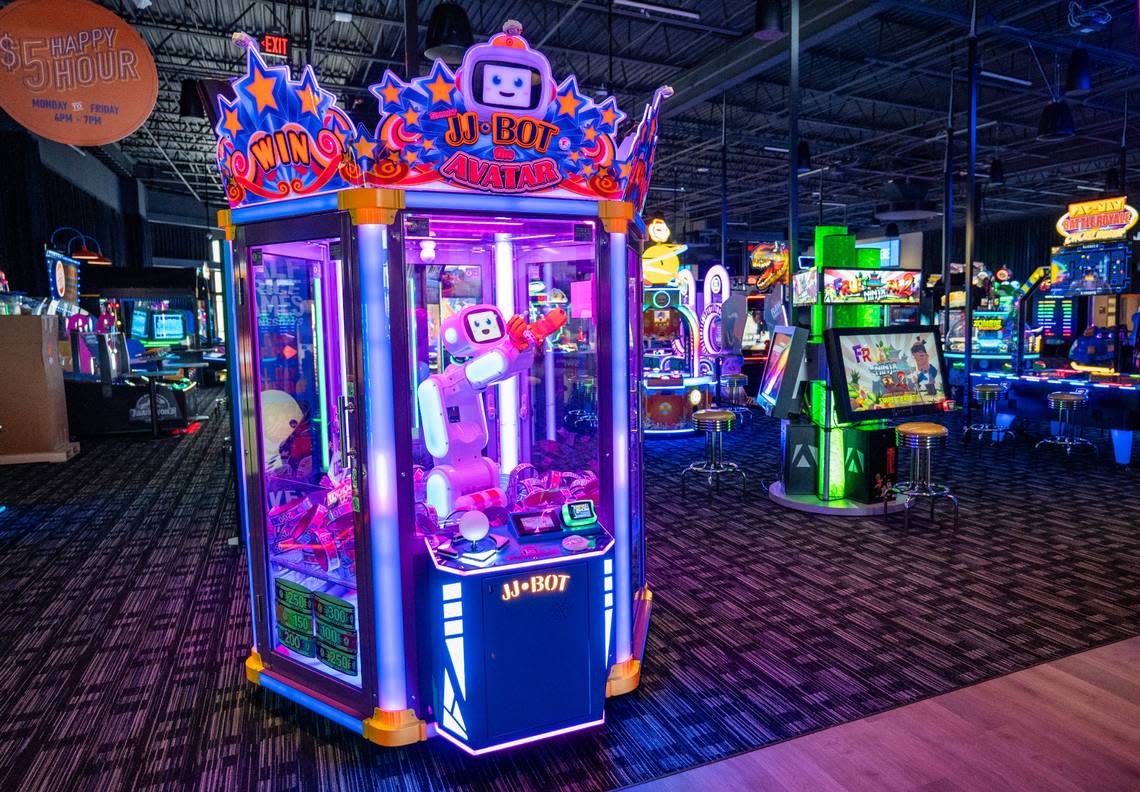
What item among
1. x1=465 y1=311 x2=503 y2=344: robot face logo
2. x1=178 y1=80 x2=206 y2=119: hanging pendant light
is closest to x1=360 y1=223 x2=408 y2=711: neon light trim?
x1=465 y1=311 x2=503 y2=344: robot face logo

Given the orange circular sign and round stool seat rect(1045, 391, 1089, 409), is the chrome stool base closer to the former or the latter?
round stool seat rect(1045, 391, 1089, 409)

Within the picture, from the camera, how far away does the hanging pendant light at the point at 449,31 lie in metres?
6.27

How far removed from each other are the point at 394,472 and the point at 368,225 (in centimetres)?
82

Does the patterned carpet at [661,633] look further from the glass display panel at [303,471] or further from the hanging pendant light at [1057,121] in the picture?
the hanging pendant light at [1057,121]

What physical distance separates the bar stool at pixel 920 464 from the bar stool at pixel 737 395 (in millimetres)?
4992

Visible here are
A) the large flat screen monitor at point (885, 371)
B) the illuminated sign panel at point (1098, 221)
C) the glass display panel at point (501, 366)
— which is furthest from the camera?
the illuminated sign panel at point (1098, 221)

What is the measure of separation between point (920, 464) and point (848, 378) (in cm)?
84

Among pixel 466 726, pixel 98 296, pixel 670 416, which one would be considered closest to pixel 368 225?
pixel 466 726

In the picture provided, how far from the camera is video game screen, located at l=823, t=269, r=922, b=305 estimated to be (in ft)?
17.7

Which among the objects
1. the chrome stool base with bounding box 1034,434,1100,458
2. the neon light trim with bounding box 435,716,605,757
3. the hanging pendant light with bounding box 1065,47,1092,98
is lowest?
the neon light trim with bounding box 435,716,605,757

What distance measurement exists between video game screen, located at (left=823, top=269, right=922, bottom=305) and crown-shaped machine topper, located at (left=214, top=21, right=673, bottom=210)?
3311mm

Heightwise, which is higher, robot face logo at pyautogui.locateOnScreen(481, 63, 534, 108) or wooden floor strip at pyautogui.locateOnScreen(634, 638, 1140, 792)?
robot face logo at pyautogui.locateOnScreen(481, 63, 534, 108)

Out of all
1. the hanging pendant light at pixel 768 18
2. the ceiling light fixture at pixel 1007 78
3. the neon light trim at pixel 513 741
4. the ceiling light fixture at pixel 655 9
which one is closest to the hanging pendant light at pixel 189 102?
the ceiling light fixture at pixel 655 9

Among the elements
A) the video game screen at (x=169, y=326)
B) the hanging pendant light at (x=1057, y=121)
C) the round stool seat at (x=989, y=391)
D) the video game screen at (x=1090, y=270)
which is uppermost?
the hanging pendant light at (x=1057, y=121)
